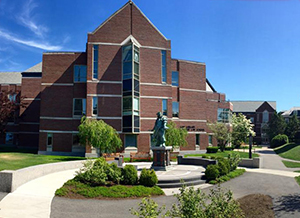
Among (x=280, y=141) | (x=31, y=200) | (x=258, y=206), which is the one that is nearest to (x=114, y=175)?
(x=31, y=200)

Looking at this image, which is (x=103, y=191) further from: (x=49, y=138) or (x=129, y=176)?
(x=49, y=138)

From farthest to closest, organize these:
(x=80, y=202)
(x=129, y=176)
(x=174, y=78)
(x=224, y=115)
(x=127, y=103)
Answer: (x=224, y=115)
(x=174, y=78)
(x=127, y=103)
(x=129, y=176)
(x=80, y=202)

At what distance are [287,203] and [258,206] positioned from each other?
1.67m

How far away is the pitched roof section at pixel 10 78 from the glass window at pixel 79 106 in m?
21.4

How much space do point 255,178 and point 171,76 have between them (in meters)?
21.4

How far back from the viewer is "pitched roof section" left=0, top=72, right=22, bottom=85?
49375 mm

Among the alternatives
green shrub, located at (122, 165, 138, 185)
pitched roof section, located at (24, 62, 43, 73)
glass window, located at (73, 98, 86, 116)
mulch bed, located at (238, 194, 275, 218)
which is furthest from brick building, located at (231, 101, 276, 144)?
green shrub, located at (122, 165, 138, 185)

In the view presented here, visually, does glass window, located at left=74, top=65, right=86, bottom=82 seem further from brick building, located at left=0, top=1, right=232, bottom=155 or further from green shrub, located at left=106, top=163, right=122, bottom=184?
green shrub, located at left=106, top=163, right=122, bottom=184

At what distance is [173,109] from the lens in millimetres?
37156

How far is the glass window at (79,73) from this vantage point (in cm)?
3403

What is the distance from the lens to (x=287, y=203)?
1094 cm

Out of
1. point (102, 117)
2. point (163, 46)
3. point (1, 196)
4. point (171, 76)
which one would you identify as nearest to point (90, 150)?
point (102, 117)

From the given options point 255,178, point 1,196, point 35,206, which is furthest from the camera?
point 255,178

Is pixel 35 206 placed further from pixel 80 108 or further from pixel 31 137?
pixel 31 137
